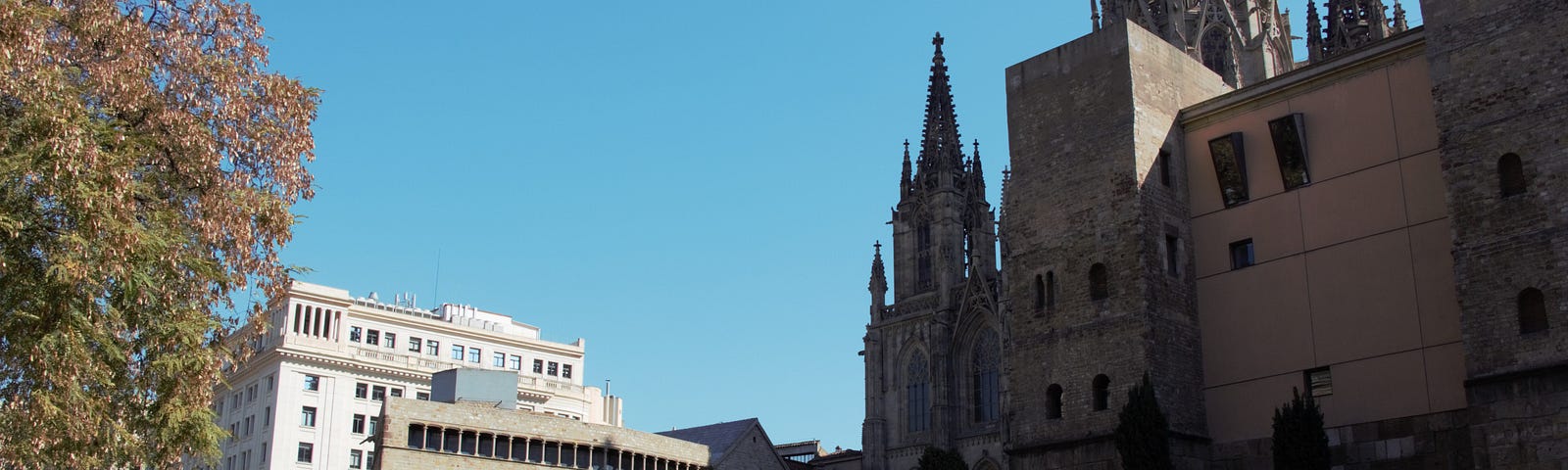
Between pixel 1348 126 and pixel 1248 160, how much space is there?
226cm

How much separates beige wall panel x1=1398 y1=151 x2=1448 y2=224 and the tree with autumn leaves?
62.8 ft

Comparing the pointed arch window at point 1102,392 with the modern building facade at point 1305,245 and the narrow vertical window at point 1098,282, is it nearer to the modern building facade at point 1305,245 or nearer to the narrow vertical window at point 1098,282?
the modern building facade at point 1305,245

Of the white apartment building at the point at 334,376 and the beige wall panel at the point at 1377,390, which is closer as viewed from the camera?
the beige wall panel at the point at 1377,390

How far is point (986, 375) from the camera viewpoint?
6950cm

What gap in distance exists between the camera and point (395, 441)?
46750 millimetres

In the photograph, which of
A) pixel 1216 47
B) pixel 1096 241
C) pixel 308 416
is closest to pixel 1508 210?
pixel 1096 241

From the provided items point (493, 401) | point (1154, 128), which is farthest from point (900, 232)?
point (1154, 128)

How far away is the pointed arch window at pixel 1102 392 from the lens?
28.6 m

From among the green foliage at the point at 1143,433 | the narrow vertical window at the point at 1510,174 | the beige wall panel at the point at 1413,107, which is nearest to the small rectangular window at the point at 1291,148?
the beige wall panel at the point at 1413,107

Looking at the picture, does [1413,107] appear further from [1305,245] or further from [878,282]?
[878,282]

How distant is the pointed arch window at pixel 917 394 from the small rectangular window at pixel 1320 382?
43.0 m

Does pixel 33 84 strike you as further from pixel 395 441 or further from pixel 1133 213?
pixel 395 441

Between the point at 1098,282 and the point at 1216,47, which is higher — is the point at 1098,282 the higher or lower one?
the lower one

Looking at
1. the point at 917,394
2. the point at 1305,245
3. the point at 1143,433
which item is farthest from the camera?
the point at 917,394
